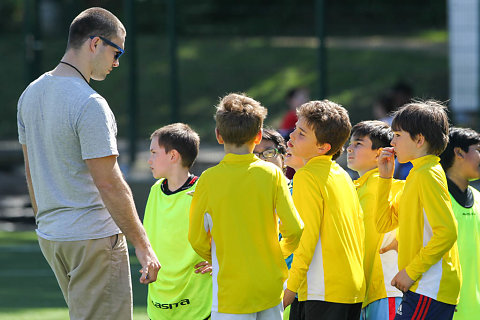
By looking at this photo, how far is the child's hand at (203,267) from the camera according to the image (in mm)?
4543

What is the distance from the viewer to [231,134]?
3.99 meters

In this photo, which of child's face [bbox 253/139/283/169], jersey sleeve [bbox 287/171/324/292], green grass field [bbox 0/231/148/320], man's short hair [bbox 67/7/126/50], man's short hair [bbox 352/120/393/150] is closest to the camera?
jersey sleeve [bbox 287/171/324/292]

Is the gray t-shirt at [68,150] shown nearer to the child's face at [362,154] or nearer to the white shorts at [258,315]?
the white shorts at [258,315]

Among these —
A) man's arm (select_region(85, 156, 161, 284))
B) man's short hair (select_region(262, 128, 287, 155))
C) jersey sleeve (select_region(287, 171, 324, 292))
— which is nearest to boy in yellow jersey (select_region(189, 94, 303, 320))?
jersey sleeve (select_region(287, 171, 324, 292))

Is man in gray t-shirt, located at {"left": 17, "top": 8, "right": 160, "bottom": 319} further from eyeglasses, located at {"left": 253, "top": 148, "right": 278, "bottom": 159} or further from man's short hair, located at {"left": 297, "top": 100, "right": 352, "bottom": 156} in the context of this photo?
eyeglasses, located at {"left": 253, "top": 148, "right": 278, "bottom": 159}

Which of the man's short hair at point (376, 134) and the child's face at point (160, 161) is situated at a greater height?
the man's short hair at point (376, 134)

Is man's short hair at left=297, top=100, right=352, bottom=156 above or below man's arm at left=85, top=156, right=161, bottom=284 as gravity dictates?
above

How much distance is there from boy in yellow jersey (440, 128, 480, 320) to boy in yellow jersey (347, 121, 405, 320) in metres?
0.32

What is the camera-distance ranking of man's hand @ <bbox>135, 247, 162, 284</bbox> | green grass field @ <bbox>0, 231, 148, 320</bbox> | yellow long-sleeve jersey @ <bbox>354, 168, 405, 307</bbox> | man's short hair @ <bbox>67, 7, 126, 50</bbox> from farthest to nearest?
green grass field @ <bbox>0, 231, 148, 320</bbox>, yellow long-sleeve jersey @ <bbox>354, 168, 405, 307</bbox>, man's short hair @ <bbox>67, 7, 126, 50</bbox>, man's hand @ <bbox>135, 247, 162, 284</bbox>

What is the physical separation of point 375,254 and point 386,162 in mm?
606

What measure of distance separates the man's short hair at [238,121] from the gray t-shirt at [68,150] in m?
0.57

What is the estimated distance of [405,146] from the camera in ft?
14.2

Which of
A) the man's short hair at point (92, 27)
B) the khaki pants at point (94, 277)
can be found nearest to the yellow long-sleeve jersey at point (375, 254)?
the khaki pants at point (94, 277)

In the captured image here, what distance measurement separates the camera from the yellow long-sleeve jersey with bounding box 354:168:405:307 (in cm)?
470
